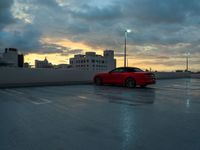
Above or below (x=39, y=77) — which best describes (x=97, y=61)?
above

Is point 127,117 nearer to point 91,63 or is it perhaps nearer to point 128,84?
point 128,84

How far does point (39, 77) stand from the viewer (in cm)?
2352

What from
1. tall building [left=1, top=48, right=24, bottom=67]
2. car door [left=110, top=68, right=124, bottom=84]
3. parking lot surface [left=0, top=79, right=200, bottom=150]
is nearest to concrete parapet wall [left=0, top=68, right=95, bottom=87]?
car door [left=110, top=68, right=124, bottom=84]

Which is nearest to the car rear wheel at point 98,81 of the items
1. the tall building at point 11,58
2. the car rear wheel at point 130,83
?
the car rear wheel at point 130,83

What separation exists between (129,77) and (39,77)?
8289mm

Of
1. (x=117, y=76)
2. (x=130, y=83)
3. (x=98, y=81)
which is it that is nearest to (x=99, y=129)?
(x=130, y=83)

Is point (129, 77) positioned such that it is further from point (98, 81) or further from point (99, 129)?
point (99, 129)

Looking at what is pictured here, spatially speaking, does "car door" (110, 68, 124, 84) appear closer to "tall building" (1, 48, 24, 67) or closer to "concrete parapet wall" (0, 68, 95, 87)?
"concrete parapet wall" (0, 68, 95, 87)

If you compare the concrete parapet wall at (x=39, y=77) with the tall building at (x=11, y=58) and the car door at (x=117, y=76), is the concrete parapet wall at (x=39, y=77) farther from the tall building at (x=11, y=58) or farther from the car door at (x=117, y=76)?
the tall building at (x=11, y=58)

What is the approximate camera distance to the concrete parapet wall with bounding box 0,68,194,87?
70.0 feet

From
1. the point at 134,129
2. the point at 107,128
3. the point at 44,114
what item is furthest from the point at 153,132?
the point at 44,114

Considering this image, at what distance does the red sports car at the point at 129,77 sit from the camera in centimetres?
1922

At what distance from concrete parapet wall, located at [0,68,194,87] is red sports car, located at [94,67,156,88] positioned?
13.6 feet

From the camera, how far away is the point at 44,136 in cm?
539
